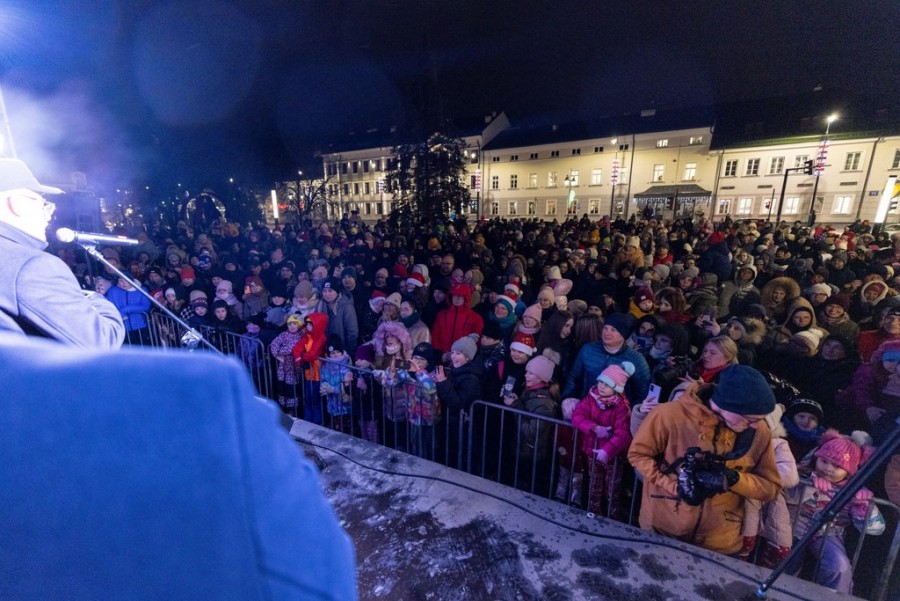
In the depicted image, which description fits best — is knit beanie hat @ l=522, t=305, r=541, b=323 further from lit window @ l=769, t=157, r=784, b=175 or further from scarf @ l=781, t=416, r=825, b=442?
lit window @ l=769, t=157, r=784, b=175

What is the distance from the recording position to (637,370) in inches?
159

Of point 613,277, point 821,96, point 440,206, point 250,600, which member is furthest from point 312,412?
point 821,96

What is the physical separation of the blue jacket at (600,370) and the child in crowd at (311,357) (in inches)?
120

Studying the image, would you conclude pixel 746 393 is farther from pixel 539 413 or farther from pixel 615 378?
pixel 539 413

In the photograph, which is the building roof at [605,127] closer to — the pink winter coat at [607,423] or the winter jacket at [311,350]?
the winter jacket at [311,350]

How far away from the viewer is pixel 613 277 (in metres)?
7.82

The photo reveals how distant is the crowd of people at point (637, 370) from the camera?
2.64 metres

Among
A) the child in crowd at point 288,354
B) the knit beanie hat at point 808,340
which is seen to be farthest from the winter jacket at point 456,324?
the knit beanie hat at point 808,340

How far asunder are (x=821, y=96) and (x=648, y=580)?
56.2 metres

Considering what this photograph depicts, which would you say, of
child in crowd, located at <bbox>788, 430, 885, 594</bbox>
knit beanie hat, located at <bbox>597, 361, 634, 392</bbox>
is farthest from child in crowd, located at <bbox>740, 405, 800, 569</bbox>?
knit beanie hat, located at <bbox>597, 361, 634, 392</bbox>

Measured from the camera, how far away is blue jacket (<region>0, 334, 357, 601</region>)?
1.63 ft

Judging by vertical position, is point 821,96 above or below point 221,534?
above

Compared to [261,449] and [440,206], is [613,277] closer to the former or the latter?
[261,449]

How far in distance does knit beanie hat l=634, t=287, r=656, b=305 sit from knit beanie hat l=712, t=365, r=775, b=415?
3.62m
